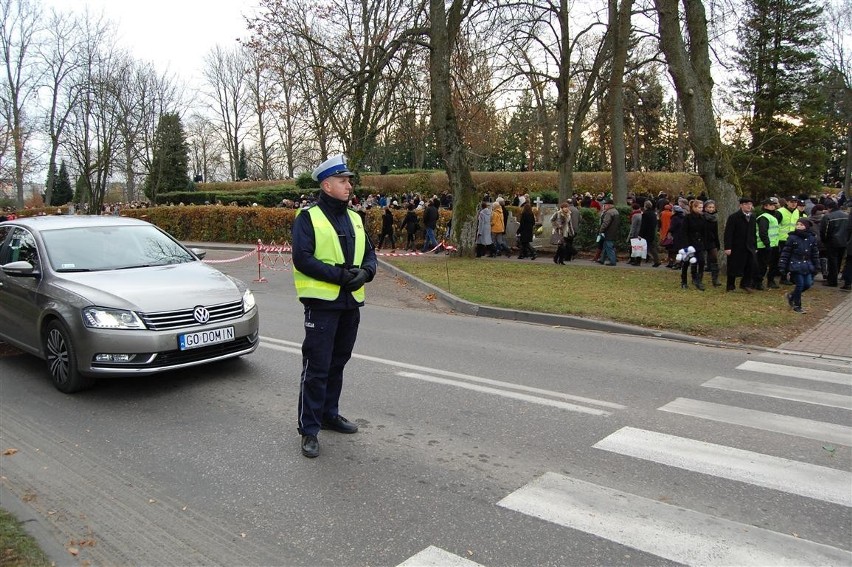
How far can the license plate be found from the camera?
6.01m

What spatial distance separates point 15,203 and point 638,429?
6031cm

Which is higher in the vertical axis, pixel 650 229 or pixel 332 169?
pixel 332 169

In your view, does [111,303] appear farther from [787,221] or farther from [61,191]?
[61,191]

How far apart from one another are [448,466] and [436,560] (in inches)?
46.6

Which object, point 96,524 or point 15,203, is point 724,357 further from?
point 15,203

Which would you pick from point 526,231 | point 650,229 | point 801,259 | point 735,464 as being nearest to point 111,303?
point 735,464

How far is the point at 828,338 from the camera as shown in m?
9.02

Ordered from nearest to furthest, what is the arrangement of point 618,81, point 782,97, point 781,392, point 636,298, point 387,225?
point 781,392 → point 636,298 → point 618,81 → point 387,225 → point 782,97

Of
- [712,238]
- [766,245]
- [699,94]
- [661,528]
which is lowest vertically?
[661,528]

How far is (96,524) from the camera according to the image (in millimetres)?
3725

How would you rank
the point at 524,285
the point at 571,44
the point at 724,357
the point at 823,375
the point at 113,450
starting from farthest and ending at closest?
the point at 571,44
the point at 524,285
the point at 724,357
the point at 823,375
the point at 113,450

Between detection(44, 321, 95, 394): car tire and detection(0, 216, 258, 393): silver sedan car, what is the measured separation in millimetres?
10

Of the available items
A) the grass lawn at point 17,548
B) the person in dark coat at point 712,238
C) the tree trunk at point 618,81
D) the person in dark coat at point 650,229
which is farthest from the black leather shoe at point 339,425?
the tree trunk at point 618,81

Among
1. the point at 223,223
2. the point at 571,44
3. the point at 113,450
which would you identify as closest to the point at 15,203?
the point at 223,223
